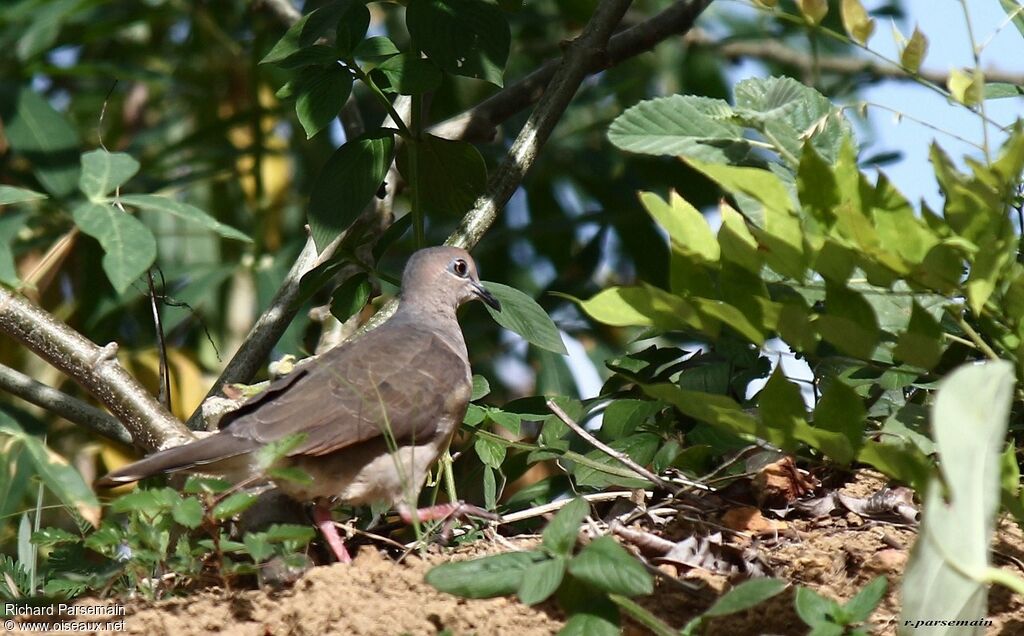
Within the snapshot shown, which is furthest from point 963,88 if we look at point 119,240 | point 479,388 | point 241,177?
point 241,177

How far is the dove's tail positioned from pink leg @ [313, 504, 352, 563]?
1.07 feet

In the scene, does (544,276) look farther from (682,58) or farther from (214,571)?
(214,571)

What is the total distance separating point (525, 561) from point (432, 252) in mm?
2021

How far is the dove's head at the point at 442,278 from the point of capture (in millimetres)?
4441

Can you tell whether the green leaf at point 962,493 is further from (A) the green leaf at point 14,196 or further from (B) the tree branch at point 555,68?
(A) the green leaf at point 14,196

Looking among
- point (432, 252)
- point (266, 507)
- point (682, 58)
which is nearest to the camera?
point (266, 507)

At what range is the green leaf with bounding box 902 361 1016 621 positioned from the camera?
198 centimetres

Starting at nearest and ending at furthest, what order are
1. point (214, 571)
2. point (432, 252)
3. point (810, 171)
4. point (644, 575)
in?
point (644, 575)
point (810, 171)
point (214, 571)
point (432, 252)

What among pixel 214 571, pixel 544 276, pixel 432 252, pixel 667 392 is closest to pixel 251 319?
pixel 544 276

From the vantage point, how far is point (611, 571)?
2496mm

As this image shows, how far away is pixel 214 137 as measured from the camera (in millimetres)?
6547

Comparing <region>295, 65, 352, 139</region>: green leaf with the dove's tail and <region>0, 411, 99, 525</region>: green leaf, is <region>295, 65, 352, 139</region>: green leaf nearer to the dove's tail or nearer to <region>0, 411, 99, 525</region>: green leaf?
the dove's tail

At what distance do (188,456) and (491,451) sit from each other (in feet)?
3.08

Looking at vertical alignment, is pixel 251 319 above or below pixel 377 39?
below
